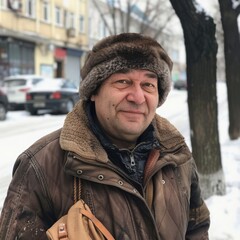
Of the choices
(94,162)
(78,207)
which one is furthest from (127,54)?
(78,207)

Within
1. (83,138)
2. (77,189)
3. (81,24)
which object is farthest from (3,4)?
(77,189)

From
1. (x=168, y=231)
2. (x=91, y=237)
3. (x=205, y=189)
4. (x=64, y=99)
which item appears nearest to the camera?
(x=91, y=237)

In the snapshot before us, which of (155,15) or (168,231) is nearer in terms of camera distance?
(168,231)

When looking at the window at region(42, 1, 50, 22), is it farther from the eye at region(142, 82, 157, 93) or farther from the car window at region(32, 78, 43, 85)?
the eye at region(142, 82, 157, 93)

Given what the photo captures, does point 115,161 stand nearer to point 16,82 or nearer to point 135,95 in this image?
point 135,95

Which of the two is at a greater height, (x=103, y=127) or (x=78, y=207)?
(x=103, y=127)

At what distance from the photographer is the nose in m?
1.86

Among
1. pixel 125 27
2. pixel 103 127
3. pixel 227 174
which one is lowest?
pixel 227 174

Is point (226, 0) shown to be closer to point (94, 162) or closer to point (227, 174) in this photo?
point (227, 174)

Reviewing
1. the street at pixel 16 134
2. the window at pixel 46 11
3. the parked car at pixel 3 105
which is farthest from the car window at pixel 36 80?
the window at pixel 46 11

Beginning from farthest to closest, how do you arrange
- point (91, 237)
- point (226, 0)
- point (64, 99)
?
point (64, 99), point (226, 0), point (91, 237)

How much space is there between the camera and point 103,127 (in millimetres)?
1933

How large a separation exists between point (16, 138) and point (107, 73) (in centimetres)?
895

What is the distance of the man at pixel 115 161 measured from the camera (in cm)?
170
